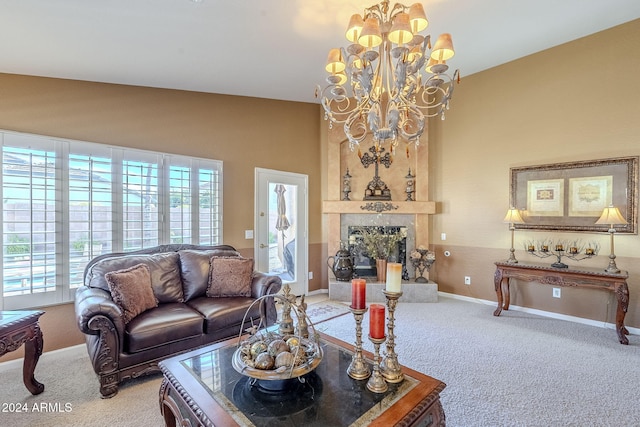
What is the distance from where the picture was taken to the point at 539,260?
3984 millimetres

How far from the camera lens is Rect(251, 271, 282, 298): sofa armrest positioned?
3.11 meters

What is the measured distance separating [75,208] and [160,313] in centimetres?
148

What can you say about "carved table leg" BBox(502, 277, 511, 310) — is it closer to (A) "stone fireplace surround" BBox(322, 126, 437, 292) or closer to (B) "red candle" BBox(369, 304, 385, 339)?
(A) "stone fireplace surround" BBox(322, 126, 437, 292)

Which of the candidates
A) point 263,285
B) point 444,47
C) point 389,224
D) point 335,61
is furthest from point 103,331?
point 389,224

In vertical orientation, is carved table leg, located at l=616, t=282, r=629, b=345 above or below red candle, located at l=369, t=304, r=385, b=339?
below

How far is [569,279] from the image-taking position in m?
3.39

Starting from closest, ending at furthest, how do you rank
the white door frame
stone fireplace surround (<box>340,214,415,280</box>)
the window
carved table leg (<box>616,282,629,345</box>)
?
the window < carved table leg (<box>616,282,629,345</box>) < the white door frame < stone fireplace surround (<box>340,214,415,280</box>)

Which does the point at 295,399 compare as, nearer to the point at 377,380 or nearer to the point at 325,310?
the point at 377,380

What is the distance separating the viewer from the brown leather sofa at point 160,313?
7.18 feet

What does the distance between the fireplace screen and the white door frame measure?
2.73ft

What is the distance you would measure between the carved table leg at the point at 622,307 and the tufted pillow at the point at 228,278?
400 cm

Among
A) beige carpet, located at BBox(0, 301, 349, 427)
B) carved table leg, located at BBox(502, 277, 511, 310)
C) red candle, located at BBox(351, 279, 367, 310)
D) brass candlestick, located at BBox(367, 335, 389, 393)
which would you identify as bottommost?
beige carpet, located at BBox(0, 301, 349, 427)

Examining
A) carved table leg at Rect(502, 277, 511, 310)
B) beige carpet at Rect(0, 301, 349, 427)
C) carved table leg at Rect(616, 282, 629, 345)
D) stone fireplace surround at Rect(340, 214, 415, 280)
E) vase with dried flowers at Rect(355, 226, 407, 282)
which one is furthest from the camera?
stone fireplace surround at Rect(340, 214, 415, 280)

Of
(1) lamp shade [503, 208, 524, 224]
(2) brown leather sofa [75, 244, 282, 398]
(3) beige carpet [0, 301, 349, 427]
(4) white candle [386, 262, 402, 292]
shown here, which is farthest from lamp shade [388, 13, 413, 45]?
(3) beige carpet [0, 301, 349, 427]
